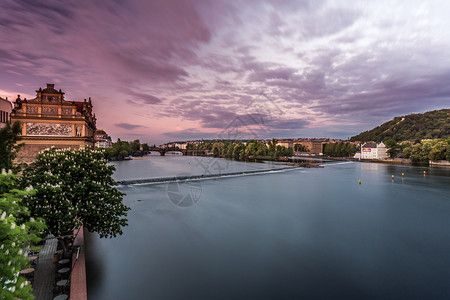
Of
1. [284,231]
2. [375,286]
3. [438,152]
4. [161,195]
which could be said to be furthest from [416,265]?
[438,152]

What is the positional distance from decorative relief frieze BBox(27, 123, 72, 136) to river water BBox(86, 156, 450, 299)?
18682mm

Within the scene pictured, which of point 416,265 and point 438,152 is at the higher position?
point 438,152

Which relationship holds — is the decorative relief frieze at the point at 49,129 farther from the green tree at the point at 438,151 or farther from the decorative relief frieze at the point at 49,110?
the green tree at the point at 438,151

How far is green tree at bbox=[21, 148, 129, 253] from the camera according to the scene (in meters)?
9.31

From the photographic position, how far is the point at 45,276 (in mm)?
8750

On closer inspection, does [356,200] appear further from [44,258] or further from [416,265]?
[44,258]

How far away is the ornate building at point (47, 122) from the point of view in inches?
1391

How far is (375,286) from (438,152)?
103326mm

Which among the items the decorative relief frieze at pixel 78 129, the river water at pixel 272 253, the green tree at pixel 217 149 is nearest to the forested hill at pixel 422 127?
the green tree at pixel 217 149

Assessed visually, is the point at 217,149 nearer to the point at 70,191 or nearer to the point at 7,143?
the point at 7,143

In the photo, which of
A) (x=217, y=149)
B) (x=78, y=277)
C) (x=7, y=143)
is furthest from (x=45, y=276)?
(x=217, y=149)

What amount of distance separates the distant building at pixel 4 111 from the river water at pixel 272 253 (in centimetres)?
2098

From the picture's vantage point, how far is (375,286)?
1186 cm

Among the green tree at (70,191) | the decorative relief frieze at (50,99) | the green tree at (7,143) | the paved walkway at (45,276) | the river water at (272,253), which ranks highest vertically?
the decorative relief frieze at (50,99)
